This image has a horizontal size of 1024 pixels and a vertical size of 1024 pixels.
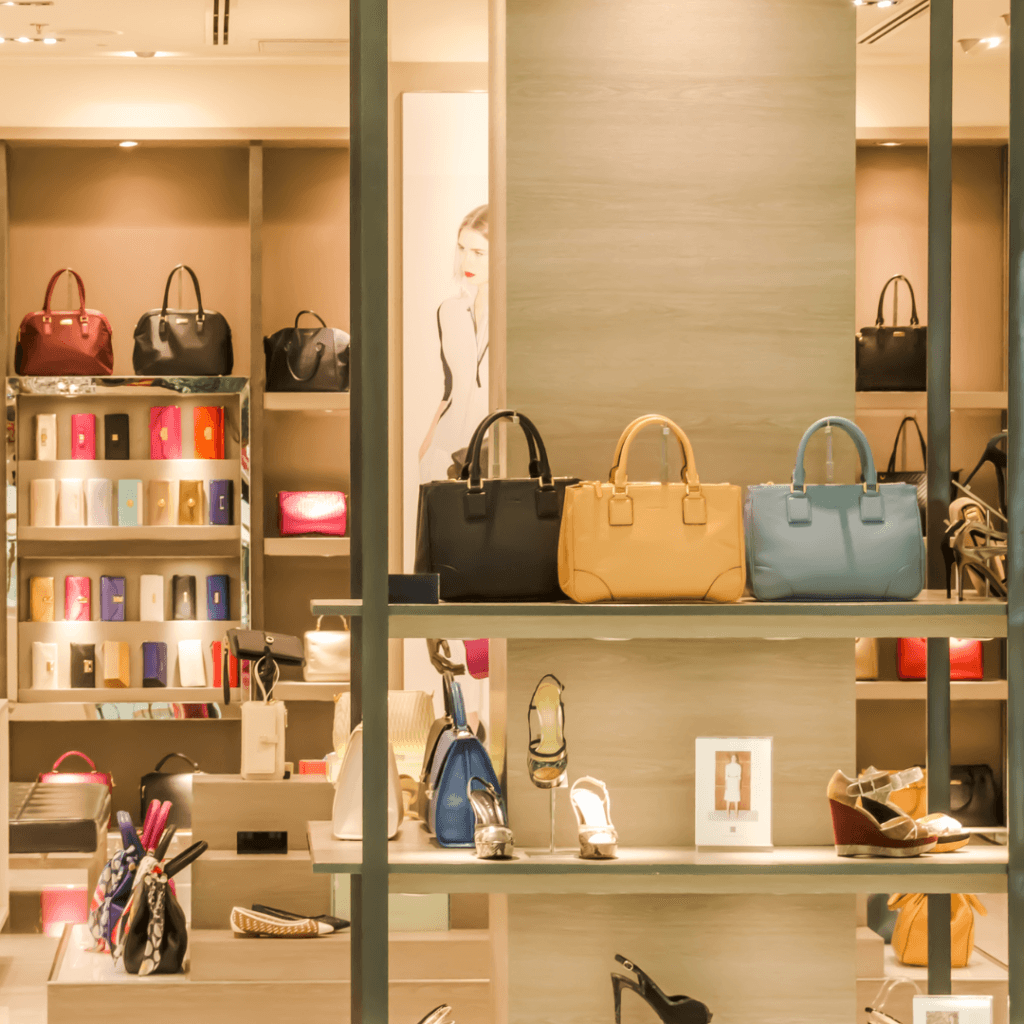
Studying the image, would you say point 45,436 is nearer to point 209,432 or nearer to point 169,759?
point 209,432

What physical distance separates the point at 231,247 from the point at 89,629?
1980mm

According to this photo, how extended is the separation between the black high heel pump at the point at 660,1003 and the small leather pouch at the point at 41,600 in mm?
4106

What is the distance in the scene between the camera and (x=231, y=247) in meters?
6.10

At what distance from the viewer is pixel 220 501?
18.7ft

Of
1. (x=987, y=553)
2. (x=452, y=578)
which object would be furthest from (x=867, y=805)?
(x=452, y=578)

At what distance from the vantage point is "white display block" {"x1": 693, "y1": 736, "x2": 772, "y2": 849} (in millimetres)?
2371

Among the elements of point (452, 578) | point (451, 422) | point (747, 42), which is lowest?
point (452, 578)

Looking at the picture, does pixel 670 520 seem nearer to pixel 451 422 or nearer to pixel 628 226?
pixel 628 226

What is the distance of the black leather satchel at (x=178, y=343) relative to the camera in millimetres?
5605

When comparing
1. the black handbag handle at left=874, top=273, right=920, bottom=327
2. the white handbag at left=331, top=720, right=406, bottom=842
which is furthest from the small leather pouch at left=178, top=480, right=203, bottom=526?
the white handbag at left=331, top=720, right=406, bottom=842

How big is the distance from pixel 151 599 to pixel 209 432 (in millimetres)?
835

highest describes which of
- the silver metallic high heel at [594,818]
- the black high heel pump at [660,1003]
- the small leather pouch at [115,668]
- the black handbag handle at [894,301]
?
the black handbag handle at [894,301]

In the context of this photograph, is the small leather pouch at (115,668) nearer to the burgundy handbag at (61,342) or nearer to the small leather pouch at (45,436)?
the small leather pouch at (45,436)

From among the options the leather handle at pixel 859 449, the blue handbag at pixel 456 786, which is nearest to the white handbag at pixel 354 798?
the blue handbag at pixel 456 786
